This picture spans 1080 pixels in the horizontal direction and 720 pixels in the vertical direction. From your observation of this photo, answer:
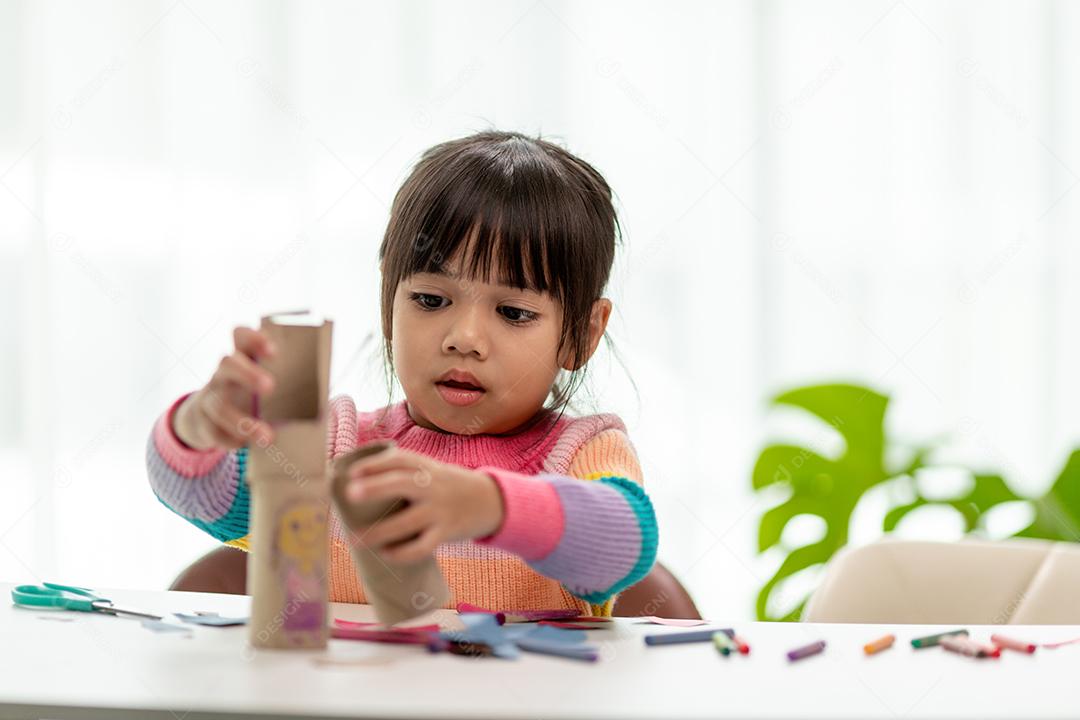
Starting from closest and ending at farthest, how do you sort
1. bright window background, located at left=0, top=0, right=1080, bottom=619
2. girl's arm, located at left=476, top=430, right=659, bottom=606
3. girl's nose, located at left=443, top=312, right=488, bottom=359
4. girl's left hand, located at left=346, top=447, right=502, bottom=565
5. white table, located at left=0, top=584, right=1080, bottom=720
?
white table, located at left=0, top=584, right=1080, bottom=720 → girl's left hand, located at left=346, top=447, right=502, bottom=565 → girl's arm, located at left=476, top=430, right=659, bottom=606 → girl's nose, located at left=443, top=312, right=488, bottom=359 → bright window background, located at left=0, top=0, right=1080, bottom=619

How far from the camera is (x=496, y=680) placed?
83cm

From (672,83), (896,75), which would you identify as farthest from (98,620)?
(896,75)

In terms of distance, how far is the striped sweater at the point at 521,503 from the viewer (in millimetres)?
1003

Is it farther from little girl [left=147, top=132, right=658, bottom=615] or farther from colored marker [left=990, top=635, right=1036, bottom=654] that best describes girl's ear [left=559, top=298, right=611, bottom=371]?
colored marker [left=990, top=635, right=1036, bottom=654]

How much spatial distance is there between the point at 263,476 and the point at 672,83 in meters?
2.06

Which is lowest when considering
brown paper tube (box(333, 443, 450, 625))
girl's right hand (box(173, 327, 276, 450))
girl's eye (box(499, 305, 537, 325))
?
brown paper tube (box(333, 443, 450, 625))

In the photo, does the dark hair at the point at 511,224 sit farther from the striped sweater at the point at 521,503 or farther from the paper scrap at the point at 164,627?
the paper scrap at the point at 164,627

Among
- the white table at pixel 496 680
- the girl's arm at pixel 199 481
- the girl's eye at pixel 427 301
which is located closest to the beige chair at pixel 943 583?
the white table at pixel 496 680

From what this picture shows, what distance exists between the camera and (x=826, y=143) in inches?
110

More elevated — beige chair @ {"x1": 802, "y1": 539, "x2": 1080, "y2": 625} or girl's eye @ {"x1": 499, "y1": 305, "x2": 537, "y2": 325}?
girl's eye @ {"x1": 499, "y1": 305, "x2": 537, "y2": 325}

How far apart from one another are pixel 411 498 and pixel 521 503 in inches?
4.6

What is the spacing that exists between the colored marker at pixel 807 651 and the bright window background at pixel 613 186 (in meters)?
1.65

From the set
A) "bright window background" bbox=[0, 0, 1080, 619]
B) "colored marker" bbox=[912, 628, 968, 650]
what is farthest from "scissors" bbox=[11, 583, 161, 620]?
"bright window background" bbox=[0, 0, 1080, 619]

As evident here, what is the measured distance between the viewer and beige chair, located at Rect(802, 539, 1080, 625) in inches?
58.9
